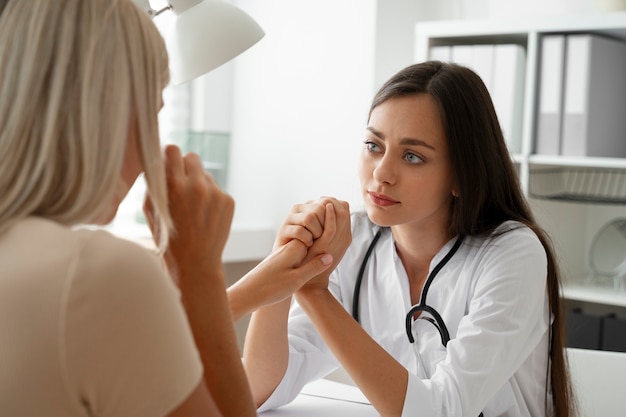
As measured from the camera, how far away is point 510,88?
2.93 meters

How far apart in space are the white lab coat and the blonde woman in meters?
0.84

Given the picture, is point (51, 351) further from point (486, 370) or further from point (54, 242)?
point (486, 370)

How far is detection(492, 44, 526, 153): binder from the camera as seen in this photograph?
2914mm

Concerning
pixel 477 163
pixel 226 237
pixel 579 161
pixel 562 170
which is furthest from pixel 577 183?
pixel 226 237

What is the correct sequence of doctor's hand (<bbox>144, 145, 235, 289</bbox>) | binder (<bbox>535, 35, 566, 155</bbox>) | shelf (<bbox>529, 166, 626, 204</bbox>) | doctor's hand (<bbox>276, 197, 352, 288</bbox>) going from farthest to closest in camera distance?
shelf (<bbox>529, 166, 626, 204</bbox>) < binder (<bbox>535, 35, 566, 155</bbox>) < doctor's hand (<bbox>276, 197, 352, 288</bbox>) < doctor's hand (<bbox>144, 145, 235, 289</bbox>)

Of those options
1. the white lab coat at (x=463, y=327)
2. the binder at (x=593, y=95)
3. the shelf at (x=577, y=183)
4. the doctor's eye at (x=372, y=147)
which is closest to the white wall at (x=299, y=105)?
the shelf at (x=577, y=183)

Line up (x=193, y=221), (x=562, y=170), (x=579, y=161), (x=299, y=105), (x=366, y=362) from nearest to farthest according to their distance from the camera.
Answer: (x=193, y=221) < (x=366, y=362) < (x=579, y=161) < (x=562, y=170) < (x=299, y=105)

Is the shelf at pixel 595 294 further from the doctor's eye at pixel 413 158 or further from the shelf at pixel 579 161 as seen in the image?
the doctor's eye at pixel 413 158

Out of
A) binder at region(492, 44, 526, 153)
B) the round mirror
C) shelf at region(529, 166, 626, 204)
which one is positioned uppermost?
binder at region(492, 44, 526, 153)

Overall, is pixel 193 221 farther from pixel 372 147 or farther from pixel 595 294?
pixel 595 294

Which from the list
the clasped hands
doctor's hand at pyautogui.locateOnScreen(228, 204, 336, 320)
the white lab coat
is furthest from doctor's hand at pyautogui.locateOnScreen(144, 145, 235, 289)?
the white lab coat

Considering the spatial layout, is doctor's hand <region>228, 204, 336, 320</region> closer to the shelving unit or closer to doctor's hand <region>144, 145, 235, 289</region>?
doctor's hand <region>144, 145, 235, 289</region>

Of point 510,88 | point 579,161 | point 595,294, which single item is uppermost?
point 510,88

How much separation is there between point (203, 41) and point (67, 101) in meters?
0.47
